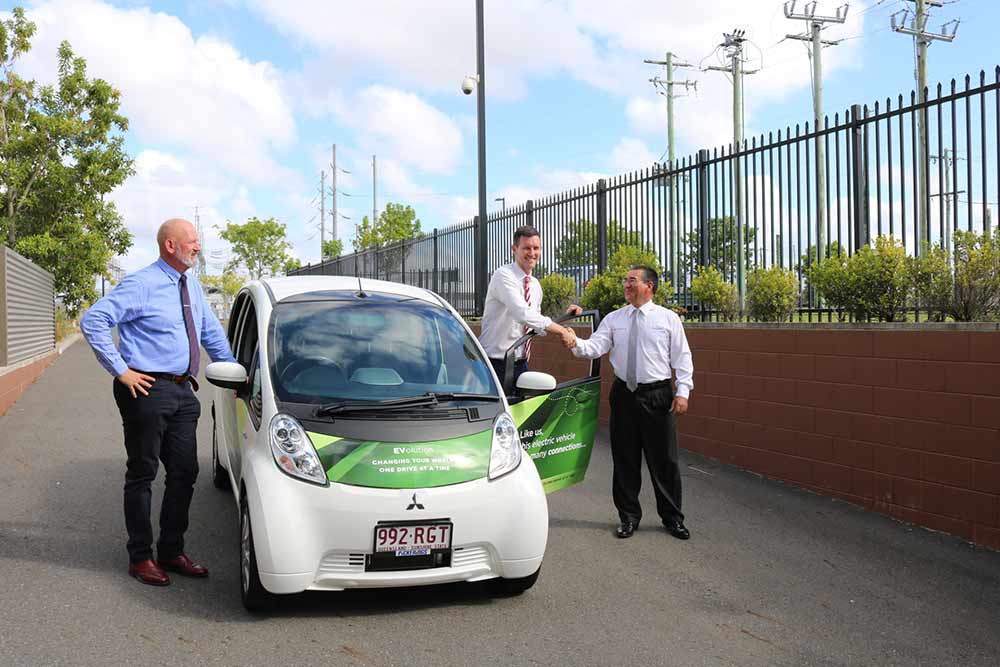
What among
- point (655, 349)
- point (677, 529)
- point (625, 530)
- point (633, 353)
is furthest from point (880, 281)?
point (625, 530)

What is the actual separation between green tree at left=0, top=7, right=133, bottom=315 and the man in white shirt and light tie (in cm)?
1960

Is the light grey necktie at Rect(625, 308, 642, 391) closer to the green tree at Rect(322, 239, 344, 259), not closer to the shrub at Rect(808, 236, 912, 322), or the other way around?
the shrub at Rect(808, 236, 912, 322)

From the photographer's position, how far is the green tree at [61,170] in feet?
73.0

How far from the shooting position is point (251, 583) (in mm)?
4375

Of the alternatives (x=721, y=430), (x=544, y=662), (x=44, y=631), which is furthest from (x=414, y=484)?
(x=721, y=430)

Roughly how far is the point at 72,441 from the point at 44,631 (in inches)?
230

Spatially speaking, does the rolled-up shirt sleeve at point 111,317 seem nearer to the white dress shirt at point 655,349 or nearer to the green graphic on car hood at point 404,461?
the green graphic on car hood at point 404,461

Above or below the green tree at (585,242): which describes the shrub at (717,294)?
below

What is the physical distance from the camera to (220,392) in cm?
655

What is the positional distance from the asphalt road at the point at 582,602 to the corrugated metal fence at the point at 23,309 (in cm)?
783

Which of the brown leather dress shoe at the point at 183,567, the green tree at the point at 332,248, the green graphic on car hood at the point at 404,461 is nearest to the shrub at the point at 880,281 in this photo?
the green graphic on car hood at the point at 404,461

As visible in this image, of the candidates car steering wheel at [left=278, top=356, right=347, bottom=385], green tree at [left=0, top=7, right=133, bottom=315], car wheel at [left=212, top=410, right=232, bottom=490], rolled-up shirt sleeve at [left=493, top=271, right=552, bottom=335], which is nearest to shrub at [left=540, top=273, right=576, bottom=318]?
rolled-up shirt sleeve at [left=493, top=271, right=552, bottom=335]

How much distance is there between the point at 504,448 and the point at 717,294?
5220 millimetres

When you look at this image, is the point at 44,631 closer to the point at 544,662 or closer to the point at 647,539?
the point at 544,662
